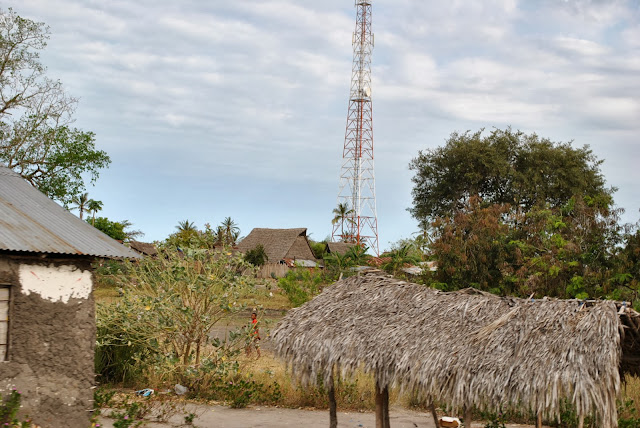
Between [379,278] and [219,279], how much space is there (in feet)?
12.8

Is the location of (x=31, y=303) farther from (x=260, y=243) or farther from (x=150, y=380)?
(x=260, y=243)

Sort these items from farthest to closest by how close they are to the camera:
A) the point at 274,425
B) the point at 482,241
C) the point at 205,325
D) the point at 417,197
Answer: the point at 417,197 → the point at 482,241 → the point at 205,325 → the point at 274,425

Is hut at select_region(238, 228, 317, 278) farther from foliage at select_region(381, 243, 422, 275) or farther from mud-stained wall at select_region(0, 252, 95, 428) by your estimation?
mud-stained wall at select_region(0, 252, 95, 428)

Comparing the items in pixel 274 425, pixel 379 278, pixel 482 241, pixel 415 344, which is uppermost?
pixel 482 241

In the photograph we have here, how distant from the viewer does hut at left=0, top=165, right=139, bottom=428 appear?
28.7 ft

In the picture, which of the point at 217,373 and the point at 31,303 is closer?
the point at 31,303

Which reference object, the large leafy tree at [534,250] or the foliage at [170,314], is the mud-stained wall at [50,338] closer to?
the foliage at [170,314]

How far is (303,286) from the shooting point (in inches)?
1045

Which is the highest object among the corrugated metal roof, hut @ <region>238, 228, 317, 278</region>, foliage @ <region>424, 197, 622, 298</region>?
hut @ <region>238, 228, 317, 278</region>

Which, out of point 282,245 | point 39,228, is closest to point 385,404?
point 39,228

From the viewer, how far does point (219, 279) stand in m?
13.6

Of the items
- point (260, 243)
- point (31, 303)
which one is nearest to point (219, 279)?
point (31, 303)

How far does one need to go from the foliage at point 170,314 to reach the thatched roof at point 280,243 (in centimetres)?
3220

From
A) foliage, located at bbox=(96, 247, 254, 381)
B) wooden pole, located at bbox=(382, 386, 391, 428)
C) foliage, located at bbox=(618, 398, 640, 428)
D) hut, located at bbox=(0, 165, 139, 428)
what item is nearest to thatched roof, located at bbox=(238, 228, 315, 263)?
foliage, located at bbox=(96, 247, 254, 381)
